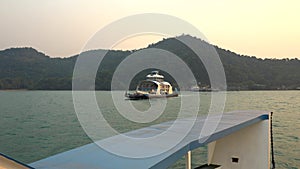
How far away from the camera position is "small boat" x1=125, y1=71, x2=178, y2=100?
38188 millimetres

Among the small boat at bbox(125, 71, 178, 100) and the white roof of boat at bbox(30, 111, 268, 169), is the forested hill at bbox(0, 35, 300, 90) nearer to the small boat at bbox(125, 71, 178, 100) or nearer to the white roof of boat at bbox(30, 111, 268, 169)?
the small boat at bbox(125, 71, 178, 100)

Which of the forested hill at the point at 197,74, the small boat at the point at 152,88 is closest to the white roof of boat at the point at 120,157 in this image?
the forested hill at the point at 197,74

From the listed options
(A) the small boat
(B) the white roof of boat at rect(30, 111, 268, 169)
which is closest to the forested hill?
(A) the small boat

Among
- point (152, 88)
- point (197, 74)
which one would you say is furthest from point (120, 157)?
point (152, 88)

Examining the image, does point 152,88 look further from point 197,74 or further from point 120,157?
point 120,157

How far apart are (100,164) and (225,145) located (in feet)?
10.5

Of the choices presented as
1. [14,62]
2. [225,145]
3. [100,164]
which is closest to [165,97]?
[14,62]

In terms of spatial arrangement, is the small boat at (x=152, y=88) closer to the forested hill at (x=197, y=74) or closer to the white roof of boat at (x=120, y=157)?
the forested hill at (x=197, y=74)

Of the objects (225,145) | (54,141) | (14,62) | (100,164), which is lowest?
(54,141)

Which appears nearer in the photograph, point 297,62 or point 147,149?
point 147,149

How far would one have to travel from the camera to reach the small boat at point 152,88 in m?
38.2

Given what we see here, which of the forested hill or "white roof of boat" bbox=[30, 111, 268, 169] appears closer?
"white roof of boat" bbox=[30, 111, 268, 169]

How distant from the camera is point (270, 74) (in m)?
49.7

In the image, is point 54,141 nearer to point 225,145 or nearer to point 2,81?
point 225,145
